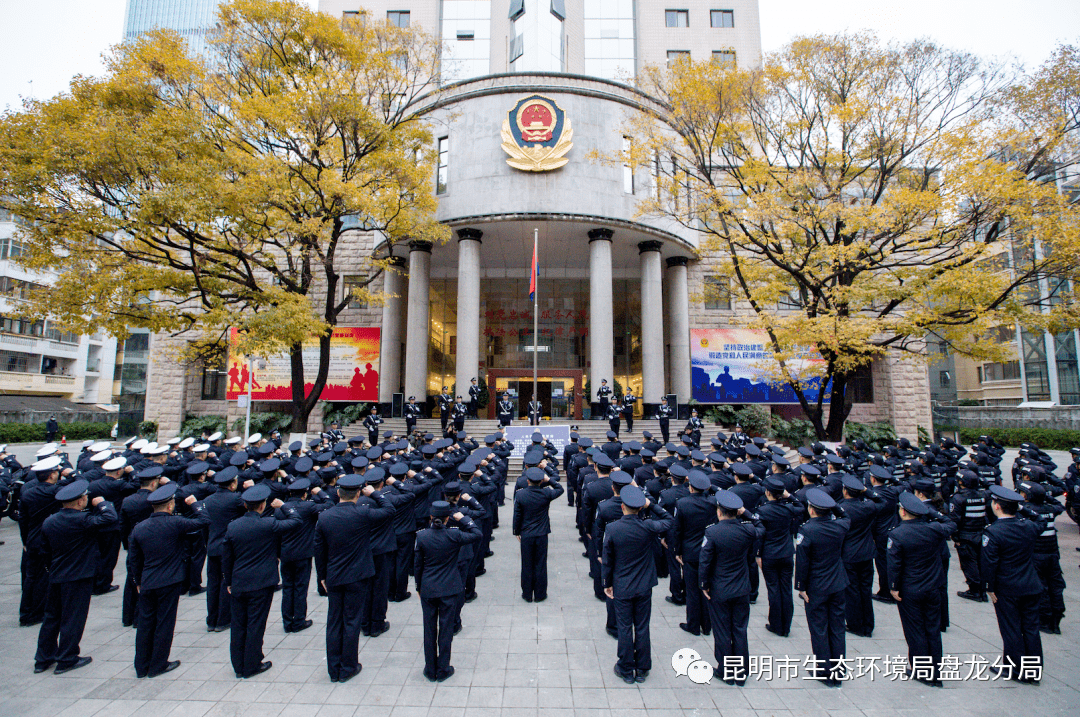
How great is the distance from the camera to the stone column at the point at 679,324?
82.0ft

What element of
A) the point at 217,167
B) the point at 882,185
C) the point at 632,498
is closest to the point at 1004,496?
the point at 632,498

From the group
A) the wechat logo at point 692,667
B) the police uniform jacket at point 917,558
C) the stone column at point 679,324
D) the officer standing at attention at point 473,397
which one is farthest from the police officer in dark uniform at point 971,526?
the stone column at point 679,324

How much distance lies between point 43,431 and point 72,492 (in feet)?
114

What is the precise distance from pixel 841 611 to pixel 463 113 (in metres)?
24.0

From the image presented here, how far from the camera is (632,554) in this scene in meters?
5.07

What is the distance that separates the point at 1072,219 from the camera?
446 inches

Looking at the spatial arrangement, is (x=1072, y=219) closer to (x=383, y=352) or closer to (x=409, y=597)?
(x=409, y=597)

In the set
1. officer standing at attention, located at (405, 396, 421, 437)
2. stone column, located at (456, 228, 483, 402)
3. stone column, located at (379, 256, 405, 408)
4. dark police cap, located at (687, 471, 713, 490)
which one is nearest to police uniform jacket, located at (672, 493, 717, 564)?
dark police cap, located at (687, 471, 713, 490)

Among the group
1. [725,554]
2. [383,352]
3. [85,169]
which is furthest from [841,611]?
[383,352]

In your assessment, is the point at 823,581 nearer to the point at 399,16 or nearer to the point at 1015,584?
the point at 1015,584

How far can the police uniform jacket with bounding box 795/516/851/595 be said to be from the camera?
200 inches

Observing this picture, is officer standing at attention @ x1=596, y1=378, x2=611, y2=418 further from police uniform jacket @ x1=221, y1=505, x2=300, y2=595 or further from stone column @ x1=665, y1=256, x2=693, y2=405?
police uniform jacket @ x1=221, y1=505, x2=300, y2=595

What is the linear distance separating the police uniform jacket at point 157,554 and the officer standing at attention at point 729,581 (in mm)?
5511

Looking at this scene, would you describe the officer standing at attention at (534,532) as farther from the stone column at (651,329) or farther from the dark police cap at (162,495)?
the stone column at (651,329)
